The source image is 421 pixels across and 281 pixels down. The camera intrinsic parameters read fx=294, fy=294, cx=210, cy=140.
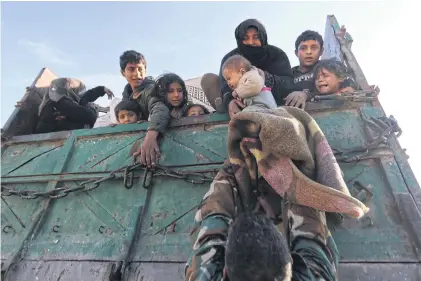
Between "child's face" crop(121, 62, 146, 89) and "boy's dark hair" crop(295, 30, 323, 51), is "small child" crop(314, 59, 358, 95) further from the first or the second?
"child's face" crop(121, 62, 146, 89)

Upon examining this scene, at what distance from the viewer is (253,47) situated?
2820 mm

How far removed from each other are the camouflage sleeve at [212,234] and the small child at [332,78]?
1.43 m

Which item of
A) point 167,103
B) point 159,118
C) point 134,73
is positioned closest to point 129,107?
point 167,103

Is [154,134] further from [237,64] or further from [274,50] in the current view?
[274,50]

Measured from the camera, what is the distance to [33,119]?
12.0ft

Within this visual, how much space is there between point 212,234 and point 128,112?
87.9 inches

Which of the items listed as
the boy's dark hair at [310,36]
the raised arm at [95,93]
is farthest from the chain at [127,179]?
the boy's dark hair at [310,36]

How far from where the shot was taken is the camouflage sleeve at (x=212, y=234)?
1.13 m

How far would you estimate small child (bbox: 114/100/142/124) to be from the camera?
3.18m

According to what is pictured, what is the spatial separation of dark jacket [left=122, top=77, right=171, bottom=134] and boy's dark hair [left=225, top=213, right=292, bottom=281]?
1.67 meters

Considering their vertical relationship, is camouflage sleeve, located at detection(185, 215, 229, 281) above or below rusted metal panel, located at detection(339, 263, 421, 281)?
above

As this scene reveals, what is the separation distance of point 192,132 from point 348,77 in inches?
55.5

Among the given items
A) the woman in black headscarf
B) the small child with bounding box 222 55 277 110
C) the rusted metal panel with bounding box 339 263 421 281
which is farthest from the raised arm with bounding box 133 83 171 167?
the rusted metal panel with bounding box 339 263 421 281

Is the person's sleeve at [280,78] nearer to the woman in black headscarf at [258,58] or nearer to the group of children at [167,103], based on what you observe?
the woman in black headscarf at [258,58]
